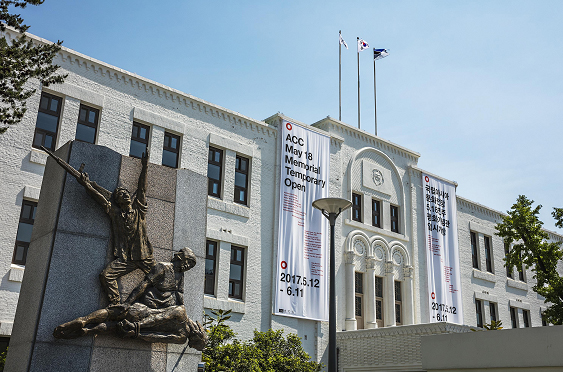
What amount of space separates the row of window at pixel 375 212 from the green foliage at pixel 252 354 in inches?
378

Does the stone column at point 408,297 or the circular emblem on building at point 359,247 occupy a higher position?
the circular emblem on building at point 359,247

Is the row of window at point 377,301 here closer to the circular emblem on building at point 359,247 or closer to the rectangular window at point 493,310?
the circular emblem on building at point 359,247

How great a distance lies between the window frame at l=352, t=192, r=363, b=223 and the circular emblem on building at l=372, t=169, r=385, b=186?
4.80ft

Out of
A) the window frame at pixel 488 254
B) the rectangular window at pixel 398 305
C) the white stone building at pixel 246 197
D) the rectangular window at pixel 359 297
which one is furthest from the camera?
the window frame at pixel 488 254

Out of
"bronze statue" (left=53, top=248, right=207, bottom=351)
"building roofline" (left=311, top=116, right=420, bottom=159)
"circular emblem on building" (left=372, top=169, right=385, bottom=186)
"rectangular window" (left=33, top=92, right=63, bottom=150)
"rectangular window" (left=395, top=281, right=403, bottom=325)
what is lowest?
"bronze statue" (left=53, top=248, right=207, bottom=351)

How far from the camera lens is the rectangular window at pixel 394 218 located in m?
30.8

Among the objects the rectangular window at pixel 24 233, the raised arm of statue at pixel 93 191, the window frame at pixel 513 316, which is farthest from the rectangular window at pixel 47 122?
the window frame at pixel 513 316

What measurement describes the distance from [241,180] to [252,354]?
8.95m

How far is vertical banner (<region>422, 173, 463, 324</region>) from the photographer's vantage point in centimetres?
3086

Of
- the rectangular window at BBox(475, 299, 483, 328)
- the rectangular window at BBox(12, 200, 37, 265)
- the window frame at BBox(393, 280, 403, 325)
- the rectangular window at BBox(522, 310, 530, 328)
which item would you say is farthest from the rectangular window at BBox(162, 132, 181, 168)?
the rectangular window at BBox(522, 310, 530, 328)

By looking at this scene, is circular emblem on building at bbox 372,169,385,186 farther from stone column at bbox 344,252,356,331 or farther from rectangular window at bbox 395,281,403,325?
rectangular window at bbox 395,281,403,325

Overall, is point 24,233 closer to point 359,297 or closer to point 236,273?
point 236,273

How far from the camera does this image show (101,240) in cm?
999

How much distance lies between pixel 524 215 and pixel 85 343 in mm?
19797
